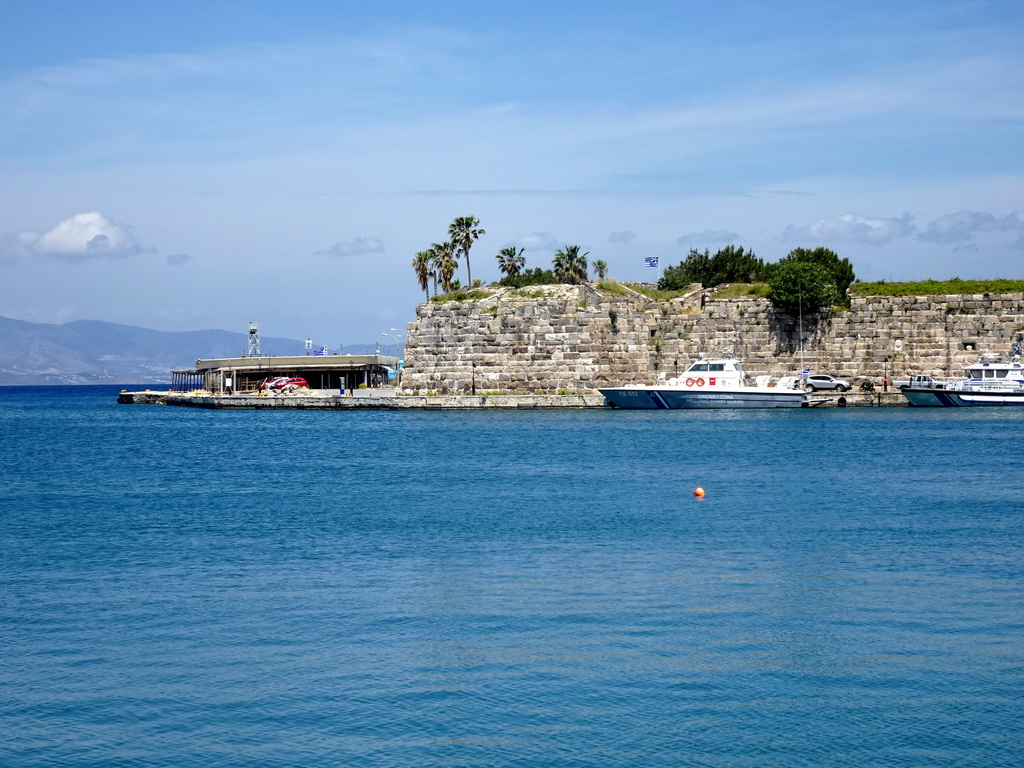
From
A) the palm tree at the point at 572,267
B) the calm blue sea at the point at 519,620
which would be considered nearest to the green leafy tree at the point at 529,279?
the palm tree at the point at 572,267

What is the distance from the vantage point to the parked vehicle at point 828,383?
176 feet

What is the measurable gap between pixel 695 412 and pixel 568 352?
6750mm

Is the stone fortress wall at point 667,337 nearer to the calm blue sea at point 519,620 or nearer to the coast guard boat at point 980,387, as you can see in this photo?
the coast guard boat at point 980,387

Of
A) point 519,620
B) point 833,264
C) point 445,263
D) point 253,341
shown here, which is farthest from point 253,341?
point 519,620

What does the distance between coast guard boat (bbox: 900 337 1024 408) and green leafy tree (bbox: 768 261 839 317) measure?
5652 millimetres

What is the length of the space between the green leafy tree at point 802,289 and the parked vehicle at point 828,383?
3060 mm

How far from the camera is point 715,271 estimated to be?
200 feet

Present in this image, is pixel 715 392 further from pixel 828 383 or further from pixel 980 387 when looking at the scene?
pixel 980 387

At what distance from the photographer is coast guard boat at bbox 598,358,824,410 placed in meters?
52.0

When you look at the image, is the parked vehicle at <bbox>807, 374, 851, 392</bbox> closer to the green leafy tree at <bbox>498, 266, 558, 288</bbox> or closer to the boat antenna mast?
the green leafy tree at <bbox>498, 266, 558, 288</bbox>

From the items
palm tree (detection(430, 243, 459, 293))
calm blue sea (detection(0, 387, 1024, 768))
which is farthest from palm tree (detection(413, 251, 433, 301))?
calm blue sea (detection(0, 387, 1024, 768))

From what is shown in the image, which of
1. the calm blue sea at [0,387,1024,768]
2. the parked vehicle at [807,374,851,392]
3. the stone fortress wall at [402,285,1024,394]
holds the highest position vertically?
the stone fortress wall at [402,285,1024,394]

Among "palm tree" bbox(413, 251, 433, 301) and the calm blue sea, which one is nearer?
the calm blue sea

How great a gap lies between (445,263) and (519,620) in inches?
2043
